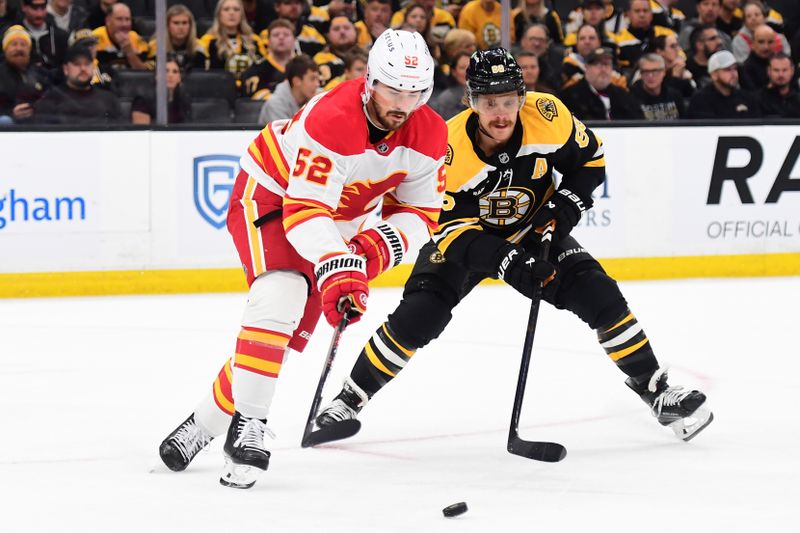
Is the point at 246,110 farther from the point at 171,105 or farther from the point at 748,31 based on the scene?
the point at 748,31

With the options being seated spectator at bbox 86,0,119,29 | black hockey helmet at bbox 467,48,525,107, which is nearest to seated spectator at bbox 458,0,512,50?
seated spectator at bbox 86,0,119,29

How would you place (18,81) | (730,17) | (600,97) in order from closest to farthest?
(18,81) → (600,97) → (730,17)

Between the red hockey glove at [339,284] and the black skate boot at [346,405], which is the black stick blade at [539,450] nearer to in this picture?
the black skate boot at [346,405]

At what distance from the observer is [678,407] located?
3.65 metres

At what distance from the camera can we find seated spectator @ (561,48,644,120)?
727 cm

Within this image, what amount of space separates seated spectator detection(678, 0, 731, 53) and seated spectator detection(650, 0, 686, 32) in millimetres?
51

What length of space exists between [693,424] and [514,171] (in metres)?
0.86

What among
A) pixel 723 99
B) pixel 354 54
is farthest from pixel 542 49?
pixel 354 54

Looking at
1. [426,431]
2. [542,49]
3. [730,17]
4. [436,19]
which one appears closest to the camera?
→ [426,431]

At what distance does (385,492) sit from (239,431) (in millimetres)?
371

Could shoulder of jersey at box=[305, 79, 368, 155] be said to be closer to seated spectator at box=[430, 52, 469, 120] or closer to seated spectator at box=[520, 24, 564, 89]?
seated spectator at box=[430, 52, 469, 120]

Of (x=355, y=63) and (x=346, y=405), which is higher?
(x=355, y=63)

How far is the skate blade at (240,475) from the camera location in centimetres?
310

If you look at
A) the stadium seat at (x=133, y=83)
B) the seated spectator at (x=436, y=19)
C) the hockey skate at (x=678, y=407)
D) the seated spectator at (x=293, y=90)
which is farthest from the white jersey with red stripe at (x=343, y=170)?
the seated spectator at (x=436, y=19)
